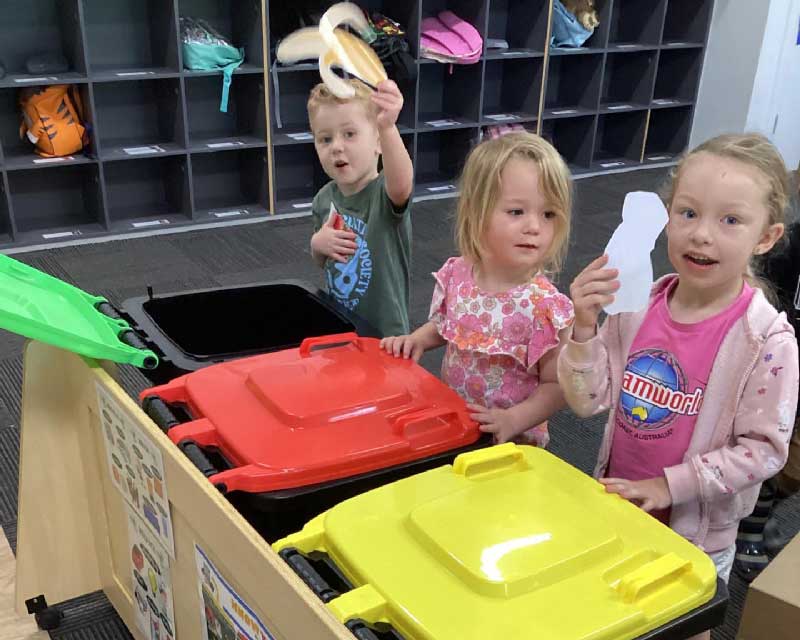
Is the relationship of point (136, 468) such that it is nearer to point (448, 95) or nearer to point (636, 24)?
point (448, 95)

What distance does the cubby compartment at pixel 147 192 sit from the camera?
12.8 ft

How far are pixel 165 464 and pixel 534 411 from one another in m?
0.54

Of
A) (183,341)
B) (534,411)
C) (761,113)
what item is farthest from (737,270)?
(761,113)

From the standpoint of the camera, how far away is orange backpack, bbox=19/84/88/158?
3.46m

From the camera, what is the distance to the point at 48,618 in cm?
153

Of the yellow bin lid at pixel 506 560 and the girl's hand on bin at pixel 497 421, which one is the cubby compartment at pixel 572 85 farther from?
the yellow bin lid at pixel 506 560

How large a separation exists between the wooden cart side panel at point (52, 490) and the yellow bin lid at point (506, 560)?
0.67 m

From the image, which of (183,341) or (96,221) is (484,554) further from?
(96,221)

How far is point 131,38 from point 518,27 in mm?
2233

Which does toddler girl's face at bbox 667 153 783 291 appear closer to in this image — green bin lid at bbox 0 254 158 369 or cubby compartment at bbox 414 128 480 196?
green bin lid at bbox 0 254 158 369

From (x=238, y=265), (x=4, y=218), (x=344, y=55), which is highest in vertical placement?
(x=344, y=55)

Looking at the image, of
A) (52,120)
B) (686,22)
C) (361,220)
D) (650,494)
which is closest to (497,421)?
(650,494)

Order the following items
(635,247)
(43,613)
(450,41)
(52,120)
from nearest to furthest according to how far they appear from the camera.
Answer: (635,247) → (43,613) → (52,120) → (450,41)

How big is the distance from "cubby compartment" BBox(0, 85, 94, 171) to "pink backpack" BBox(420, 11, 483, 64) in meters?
1.76
